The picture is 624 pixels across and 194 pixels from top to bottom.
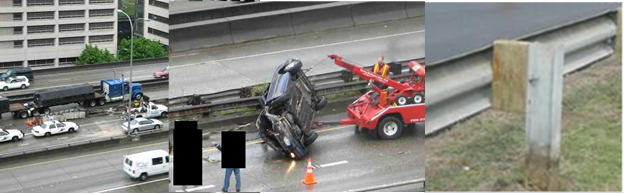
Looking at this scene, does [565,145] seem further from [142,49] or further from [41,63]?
[41,63]

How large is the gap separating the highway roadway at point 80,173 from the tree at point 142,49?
2.65m

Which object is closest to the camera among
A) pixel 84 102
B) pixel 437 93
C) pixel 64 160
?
pixel 437 93

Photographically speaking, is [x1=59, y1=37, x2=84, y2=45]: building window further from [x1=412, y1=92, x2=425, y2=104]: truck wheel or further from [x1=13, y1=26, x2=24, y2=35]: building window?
[x1=412, y1=92, x2=425, y2=104]: truck wheel

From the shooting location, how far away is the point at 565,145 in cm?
609

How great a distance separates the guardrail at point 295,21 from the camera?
719 centimetres

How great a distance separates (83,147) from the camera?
24453mm

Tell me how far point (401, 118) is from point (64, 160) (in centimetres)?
1765

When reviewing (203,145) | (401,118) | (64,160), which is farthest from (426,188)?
(64,160)

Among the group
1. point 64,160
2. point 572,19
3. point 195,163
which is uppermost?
point 572,19

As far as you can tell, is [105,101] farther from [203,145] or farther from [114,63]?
[203,145]

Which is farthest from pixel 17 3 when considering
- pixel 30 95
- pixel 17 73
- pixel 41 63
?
pixel 30 95

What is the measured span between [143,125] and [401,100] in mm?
18981

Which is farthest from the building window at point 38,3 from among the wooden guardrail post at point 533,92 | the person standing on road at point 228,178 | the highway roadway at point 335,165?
the wooden guardrail post at point 533,92

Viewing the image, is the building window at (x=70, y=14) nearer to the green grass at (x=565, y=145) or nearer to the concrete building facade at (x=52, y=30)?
the concrete building facade at (x=52, y=30)
